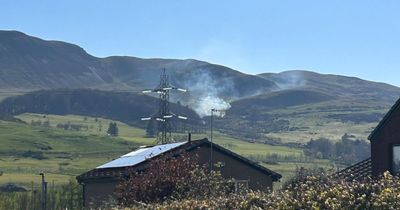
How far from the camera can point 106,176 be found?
39.0 meters

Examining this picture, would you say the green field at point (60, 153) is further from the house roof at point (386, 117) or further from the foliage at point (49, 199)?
the house roof at point (386, 117)

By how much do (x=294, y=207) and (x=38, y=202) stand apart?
241 ft

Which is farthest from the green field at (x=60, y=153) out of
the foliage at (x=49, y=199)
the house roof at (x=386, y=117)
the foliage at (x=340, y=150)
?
the house roof at (x=386, y=117)

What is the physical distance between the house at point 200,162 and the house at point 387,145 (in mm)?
5185

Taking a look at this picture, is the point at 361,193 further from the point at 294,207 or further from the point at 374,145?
the point at 374,145

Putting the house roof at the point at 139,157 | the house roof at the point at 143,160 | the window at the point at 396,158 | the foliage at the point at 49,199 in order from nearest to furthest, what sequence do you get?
1. the window at the point at 396,158
2. the house roof at the point at 143,160
3. the house roof at the point at 139,157
4. the foliage at the point at 49,199

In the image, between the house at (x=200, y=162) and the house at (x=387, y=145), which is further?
the house at (x=200, y=162)

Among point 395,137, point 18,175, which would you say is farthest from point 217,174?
point 18,175

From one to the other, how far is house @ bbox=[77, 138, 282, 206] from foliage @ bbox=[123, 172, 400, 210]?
2229 centimetres

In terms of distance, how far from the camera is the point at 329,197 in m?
13.0

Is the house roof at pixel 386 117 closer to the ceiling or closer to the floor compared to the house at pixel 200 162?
closer to the ceiling

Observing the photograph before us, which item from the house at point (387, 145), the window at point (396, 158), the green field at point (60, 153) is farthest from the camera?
the green field at point (60, 153)

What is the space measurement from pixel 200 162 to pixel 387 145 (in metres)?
8.43

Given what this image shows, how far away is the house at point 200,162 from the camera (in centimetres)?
3844
